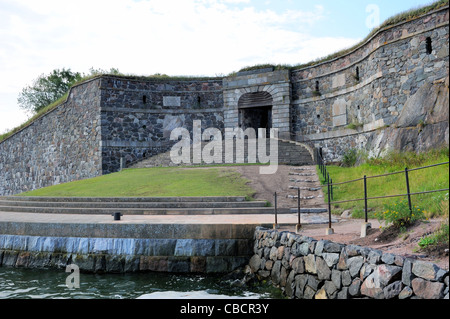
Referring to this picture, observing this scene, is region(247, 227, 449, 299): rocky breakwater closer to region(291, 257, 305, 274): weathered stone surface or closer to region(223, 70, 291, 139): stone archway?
region(291, 257, 305, 274): weathered stone surface

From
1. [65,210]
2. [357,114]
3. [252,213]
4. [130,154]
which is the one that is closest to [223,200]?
[252,213]

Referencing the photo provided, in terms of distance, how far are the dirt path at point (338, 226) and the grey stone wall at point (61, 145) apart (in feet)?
39.2

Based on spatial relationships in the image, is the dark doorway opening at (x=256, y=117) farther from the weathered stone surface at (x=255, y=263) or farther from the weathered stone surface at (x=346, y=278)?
the weathered stone surface at (x=346, y=278)

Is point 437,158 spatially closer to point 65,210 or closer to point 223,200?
point 223,200

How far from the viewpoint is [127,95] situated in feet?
88.3

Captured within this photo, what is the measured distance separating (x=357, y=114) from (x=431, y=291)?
60.0 ft

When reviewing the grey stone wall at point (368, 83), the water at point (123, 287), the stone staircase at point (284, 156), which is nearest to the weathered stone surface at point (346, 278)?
the water at point (123, 287)

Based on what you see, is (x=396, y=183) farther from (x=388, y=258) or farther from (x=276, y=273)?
(x=388, y=258)

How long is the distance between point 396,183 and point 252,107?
649 inches

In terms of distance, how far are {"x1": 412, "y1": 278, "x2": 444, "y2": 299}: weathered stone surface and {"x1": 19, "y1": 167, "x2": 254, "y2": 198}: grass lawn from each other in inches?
392

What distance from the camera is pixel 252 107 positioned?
28.0m

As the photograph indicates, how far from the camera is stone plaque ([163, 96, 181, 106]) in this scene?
91.4 ft

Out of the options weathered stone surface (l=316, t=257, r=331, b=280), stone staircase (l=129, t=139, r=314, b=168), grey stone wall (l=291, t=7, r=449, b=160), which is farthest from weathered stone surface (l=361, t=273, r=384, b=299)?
stone staircase (l=129, t=139, r=314, b=168)

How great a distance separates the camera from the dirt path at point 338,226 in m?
5.61
